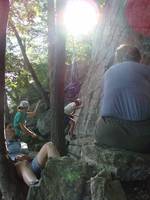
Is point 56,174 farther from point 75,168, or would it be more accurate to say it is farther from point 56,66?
point 56,66

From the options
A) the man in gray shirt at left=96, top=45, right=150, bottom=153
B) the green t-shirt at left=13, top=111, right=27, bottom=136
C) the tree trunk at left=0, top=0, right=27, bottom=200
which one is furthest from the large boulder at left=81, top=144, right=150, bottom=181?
the green t-shirt at left=13, top=111, right=27, bottom=136

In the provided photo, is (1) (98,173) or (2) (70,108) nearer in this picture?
(1) (98,173)

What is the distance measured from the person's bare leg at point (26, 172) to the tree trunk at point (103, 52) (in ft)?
9.94

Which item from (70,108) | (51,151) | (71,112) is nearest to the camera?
(51,151)

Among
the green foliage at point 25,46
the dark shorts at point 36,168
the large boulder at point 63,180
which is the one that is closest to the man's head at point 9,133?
the dark shorts at point 36,168

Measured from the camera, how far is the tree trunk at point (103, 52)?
9.80 m

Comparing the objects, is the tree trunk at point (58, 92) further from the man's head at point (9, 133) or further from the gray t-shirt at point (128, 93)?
the gray t-shirt at point (128, 93)

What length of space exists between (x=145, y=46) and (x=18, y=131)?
13.8 ft

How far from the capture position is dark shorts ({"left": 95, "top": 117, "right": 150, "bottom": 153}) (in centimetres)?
512

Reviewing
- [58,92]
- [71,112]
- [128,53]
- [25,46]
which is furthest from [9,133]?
[25,46]

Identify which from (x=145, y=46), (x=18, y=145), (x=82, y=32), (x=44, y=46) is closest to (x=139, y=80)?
(x=145, y=46)

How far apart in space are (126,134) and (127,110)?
315 millimetres

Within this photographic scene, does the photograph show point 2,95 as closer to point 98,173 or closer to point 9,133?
point 9,133

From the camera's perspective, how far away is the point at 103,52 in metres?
10.9
